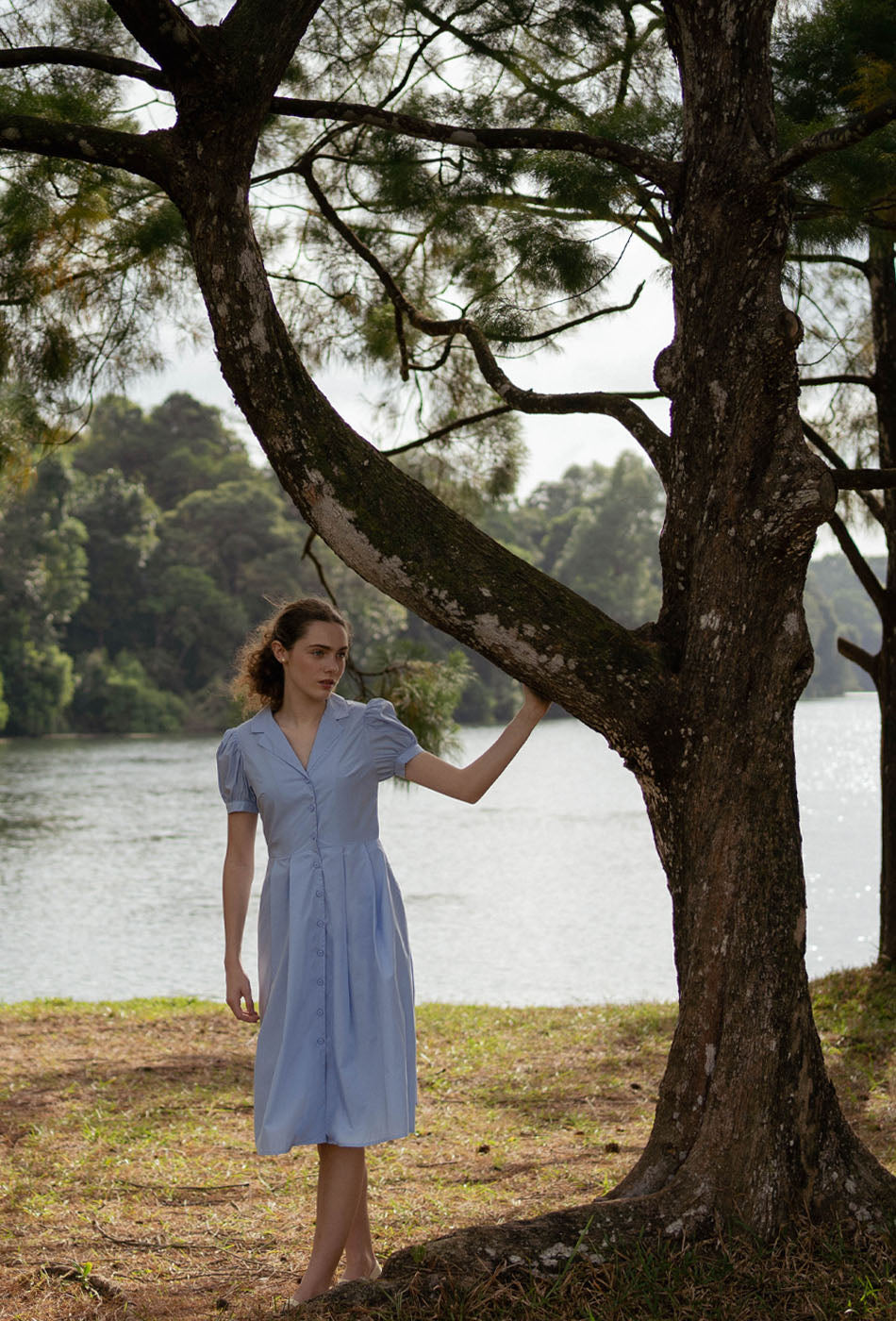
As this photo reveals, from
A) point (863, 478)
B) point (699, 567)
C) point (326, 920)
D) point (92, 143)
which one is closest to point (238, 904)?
point (326, 920)

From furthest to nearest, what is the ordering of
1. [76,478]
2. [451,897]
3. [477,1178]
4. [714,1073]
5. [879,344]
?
[76,478] < [451,897] < [879,344] < [477,1178] < [714,1073]

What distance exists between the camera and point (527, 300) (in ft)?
16.4

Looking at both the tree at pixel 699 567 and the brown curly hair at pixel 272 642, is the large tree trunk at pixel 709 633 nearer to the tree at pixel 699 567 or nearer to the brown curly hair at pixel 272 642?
the tree at pixel 699 567

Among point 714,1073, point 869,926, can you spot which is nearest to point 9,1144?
point 714,1073

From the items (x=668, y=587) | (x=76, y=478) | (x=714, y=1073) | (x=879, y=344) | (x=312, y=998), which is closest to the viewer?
(x=312, y=998)

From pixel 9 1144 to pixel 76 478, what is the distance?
35.9m

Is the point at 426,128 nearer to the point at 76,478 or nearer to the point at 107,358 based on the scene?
the point at 107,358

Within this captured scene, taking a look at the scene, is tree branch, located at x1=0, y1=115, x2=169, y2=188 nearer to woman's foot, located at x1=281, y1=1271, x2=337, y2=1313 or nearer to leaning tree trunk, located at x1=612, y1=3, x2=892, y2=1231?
leaning tree trunk, located at x1=612, y1=3, x2=892, y2=1231

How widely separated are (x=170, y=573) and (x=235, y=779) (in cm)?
4119

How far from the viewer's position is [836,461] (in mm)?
6617

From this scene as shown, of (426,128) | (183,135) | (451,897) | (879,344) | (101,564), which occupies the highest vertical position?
(101,564)

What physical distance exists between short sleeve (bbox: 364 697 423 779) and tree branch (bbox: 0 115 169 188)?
1397 millimetres

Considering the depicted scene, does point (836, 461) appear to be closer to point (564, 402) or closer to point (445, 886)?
point (564, 402)

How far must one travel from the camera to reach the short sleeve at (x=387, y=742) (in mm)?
2799
